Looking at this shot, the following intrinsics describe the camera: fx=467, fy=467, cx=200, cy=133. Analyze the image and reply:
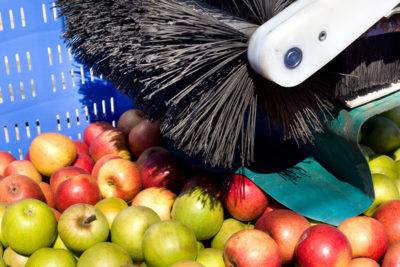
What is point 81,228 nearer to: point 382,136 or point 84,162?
point 84,162

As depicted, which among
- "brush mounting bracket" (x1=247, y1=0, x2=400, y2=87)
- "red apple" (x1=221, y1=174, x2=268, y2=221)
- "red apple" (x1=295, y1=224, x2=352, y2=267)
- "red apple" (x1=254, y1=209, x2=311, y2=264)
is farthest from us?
"red apple" (x1=221, y1=174, x2=268, y2=221)

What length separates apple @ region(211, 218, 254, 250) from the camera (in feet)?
3.95

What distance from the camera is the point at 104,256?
3.37ft

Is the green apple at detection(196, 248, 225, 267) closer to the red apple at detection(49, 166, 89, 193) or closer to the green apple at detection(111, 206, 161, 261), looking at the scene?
the green apple at detection(111, 206, 161, 261)

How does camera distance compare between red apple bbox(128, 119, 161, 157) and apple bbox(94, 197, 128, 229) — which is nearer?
apple bbox(94, 197, 128, 229)

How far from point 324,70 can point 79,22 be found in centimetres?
66

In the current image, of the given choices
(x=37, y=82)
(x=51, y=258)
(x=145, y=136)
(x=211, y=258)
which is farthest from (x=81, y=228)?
(x=37, y=82)

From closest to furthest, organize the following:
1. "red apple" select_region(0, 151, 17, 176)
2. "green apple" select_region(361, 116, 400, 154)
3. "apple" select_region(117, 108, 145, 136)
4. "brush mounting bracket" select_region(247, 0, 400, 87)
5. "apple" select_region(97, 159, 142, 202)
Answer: "brush mounting bracket" select_region(247, 0, 400, 87) < "apple" select_region(97, 159, 142, 202) < "green apple" select_region(361, 116, 400, 154) < "red apple" select_region(0, 151, 17, 176) < "apple" select_region(117, 108, 145, 136)

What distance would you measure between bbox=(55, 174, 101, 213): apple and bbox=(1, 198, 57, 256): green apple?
0.19 meters

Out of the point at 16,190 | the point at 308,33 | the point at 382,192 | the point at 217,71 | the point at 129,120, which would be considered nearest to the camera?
the point at 308,33

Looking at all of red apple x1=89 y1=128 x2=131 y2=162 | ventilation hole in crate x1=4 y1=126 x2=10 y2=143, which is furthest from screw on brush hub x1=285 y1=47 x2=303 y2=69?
ventilation hole in crate x1=4 y1=126 x2=10 y2=143

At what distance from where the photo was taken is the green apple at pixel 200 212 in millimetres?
1170

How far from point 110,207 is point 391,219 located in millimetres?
728

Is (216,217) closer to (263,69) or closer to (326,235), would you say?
(326,235)
